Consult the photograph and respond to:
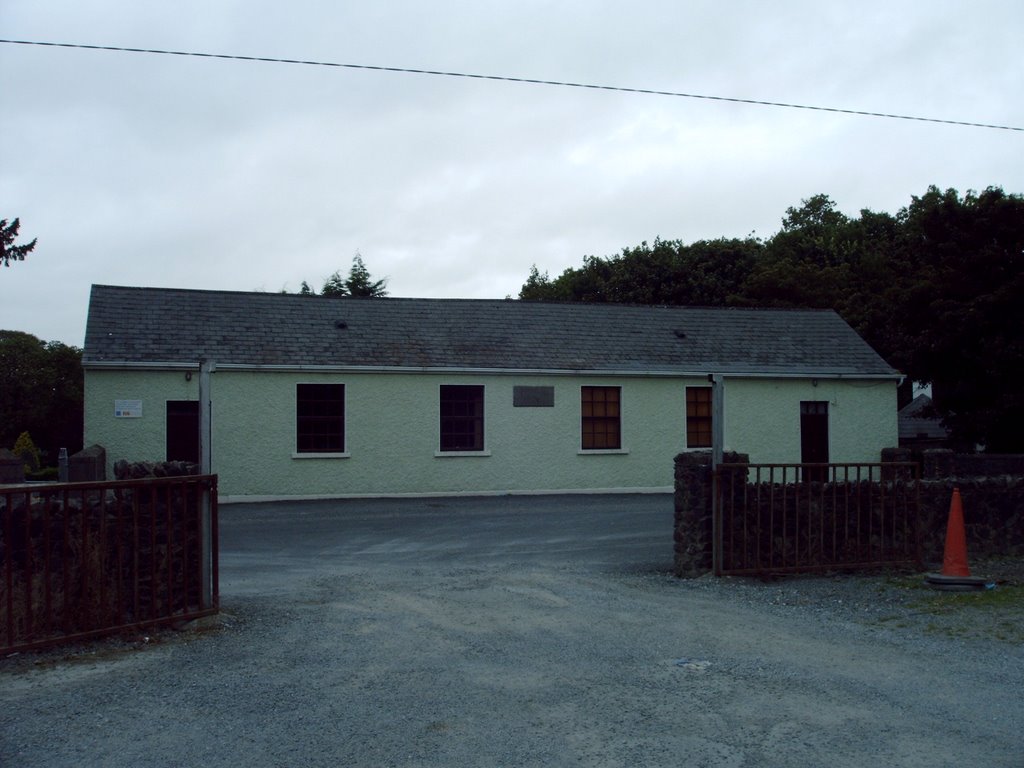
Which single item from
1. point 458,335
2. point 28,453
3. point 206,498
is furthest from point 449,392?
point 28,453

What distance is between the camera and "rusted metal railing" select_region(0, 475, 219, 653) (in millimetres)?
7578

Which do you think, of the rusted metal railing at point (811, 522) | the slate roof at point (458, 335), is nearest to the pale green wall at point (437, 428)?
the slate roof at point (458, 335)

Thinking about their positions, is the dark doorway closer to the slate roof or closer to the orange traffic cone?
the slate roof

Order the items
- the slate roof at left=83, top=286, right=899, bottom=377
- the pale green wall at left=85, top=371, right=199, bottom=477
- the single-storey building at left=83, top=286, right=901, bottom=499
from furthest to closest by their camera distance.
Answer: the slate roof at left=83, top=286, right=899, bottom=377 → the single-storey building at left=83, top=286, right=901, bottom=499 → the pale green wall at left=85, top=371, right=199, bottom=477

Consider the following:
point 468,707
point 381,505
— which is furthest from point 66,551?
point 381,505

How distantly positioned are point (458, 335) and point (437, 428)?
291 cm

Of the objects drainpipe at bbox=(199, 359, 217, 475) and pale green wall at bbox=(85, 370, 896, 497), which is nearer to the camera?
drainpipe at bbox=(199, 359, 217, 475)

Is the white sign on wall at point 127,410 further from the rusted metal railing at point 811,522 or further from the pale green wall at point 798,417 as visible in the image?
the rusted metal railing at point 811,522

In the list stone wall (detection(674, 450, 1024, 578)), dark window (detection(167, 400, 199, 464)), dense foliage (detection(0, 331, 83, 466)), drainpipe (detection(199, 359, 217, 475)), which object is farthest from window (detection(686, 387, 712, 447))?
dense foliage (detection(0, 331, 83, 466))

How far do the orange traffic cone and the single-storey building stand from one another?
1335cm

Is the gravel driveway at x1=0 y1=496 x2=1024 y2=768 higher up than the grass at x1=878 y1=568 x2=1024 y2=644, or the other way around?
the gravel driveway at x1=0 y1=496 x2=1024 y2=768

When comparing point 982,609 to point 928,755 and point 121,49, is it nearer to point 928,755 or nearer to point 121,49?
point 928,755

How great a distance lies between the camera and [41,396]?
41.3 m

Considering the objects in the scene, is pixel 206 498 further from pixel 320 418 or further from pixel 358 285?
pixel 358 285
